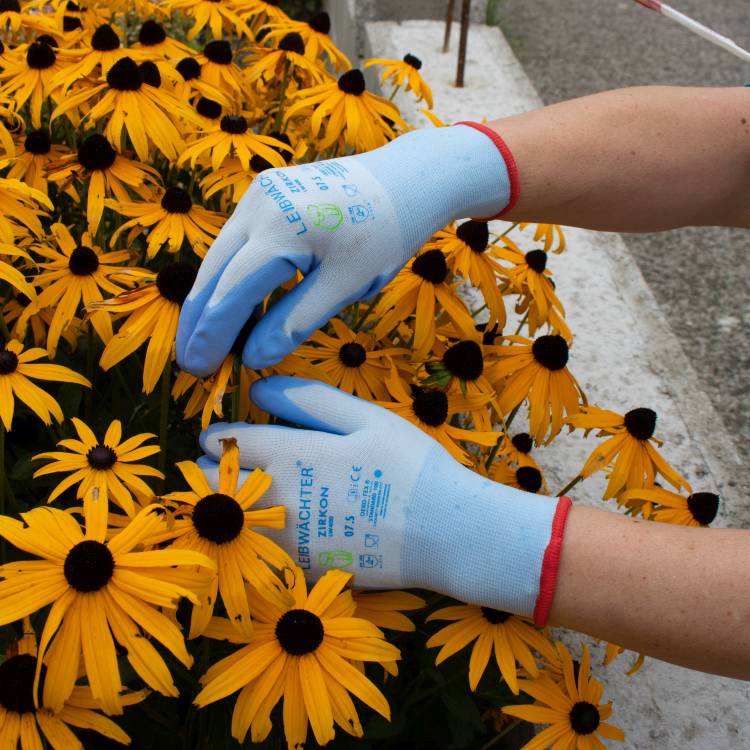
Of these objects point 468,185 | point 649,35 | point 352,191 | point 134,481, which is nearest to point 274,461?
point 134,481

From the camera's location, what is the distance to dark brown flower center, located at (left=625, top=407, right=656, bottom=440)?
1.29 meters

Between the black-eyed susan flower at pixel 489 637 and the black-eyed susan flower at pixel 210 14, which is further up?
the black-eyed susan flower at pixel 210 14

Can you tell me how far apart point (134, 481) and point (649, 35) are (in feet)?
12.6

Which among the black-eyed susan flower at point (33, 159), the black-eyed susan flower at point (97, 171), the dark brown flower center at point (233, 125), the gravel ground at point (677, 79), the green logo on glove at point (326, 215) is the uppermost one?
the green logo on glove at point (326, 215)

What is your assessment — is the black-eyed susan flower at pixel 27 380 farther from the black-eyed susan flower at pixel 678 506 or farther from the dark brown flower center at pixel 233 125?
the black-eyed susan flower at pixel 678 506

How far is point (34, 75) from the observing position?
1488 mm

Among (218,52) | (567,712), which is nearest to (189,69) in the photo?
(218,52)

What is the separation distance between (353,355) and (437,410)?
161mm

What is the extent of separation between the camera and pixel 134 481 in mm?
1025

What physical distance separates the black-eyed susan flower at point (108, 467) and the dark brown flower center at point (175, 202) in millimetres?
372

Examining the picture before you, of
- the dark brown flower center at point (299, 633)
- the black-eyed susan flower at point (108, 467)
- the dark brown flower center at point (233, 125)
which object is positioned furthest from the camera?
the dark brown flower center at point (233, 125)

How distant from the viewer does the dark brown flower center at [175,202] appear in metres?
1.30

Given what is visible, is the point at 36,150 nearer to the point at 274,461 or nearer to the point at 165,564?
the point at 274,461

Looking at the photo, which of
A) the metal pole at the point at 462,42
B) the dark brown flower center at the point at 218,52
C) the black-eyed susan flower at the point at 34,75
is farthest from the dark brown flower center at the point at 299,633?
the metal pole at the point at 462,42
